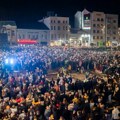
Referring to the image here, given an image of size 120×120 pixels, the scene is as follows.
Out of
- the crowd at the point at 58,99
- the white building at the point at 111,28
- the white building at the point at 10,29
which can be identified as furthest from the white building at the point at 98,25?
the crowd at the point at 58,99

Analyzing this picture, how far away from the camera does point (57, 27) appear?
84.1 meters

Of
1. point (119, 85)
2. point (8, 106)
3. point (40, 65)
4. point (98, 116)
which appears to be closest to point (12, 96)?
point (8, 106)

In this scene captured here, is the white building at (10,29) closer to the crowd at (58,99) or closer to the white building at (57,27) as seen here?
the white building at (57,27)

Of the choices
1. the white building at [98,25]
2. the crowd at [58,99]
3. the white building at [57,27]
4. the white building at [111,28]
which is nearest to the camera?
the crowd at [58,99]

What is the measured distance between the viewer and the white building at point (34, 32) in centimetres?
8000

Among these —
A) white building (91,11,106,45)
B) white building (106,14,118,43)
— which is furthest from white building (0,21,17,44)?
white building (106,14,118,43)

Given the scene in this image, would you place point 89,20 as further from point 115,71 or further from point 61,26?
point 115,71

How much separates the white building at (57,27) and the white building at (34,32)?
1.42m

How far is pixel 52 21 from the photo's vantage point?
273 feet

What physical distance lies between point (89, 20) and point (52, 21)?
36.3ft

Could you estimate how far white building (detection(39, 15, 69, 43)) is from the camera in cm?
8312

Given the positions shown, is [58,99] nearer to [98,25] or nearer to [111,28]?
[98,25]

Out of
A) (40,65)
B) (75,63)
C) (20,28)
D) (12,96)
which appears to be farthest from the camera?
(20,28)

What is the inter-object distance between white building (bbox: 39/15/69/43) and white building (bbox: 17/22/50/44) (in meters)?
1.42
